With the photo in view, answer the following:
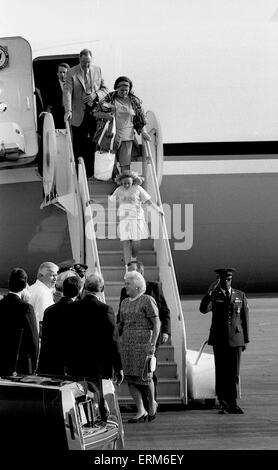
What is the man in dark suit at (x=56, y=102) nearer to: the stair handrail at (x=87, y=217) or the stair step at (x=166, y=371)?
the stair handrail at (x=87, y=217)

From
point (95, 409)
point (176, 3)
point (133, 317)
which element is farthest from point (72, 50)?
point (95, 409)

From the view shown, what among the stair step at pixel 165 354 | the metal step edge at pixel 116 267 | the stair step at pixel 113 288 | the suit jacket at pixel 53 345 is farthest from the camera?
the metal step edge at pixel 116 267

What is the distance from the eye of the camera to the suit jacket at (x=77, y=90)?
32.1 ft

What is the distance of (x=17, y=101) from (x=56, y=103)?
55 cm

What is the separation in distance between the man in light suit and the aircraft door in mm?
553

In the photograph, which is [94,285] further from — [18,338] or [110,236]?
[110,236]

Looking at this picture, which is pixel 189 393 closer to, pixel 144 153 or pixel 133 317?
pixel 133 317

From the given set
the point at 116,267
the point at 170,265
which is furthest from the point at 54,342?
the point at 116,267

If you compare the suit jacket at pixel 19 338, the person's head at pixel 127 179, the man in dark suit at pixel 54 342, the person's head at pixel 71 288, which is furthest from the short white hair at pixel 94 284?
the person's head at pixel 127 179

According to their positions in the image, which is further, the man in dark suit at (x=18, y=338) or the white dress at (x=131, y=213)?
the white dress at (x=131, y=213)

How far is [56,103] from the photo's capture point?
1095 cm

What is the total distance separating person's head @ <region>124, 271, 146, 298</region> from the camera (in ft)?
24.7

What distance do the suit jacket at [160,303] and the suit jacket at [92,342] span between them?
4.28 feet

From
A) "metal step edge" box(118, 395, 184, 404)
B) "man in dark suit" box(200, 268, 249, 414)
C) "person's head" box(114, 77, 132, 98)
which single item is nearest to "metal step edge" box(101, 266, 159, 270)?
"man in dark suit" box(200, 268, 249, 414)
